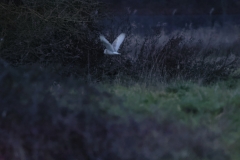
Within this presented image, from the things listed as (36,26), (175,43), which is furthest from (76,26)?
(175,43)

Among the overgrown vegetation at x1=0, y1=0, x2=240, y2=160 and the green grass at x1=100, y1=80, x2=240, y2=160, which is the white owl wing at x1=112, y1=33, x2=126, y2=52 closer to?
the overgrown vegetation at x1=0, y1=0, x2=240, y2=160

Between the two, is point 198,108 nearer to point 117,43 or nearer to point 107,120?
point 107,120

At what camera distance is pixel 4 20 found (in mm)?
10242

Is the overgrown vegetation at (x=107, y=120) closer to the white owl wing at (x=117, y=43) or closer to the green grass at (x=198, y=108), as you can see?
the green grass at (x=198, y=108)

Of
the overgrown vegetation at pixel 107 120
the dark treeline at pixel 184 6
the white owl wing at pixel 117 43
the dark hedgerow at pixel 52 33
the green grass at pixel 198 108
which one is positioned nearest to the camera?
the overgrown vegetation at pixel 107 120

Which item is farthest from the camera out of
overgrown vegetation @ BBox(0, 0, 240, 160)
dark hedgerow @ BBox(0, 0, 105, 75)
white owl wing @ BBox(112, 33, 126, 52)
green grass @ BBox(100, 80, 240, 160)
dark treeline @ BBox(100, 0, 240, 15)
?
dark treeline @ BBox(100, 0, 240, 15)

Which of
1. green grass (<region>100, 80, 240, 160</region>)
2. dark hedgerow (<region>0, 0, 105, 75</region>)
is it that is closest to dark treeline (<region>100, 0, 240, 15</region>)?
dark hedgerow (<region>0, 0, 105, 75</region>)

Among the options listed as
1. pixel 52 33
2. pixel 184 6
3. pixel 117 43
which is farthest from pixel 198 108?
pixel 184 6

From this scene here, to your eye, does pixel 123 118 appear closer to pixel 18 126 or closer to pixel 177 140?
pixel 177 140

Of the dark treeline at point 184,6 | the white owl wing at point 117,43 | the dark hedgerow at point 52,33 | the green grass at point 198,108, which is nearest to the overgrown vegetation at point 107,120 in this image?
the green grass at point 198,108

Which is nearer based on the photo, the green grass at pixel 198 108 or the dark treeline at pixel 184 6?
the green grass at pixel 198 108

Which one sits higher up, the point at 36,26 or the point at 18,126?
the point at 36,26

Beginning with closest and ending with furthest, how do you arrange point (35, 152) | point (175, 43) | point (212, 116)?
point (35, 152) < point (212, 116) < point (175, 43)

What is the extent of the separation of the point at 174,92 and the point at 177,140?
2769mm
